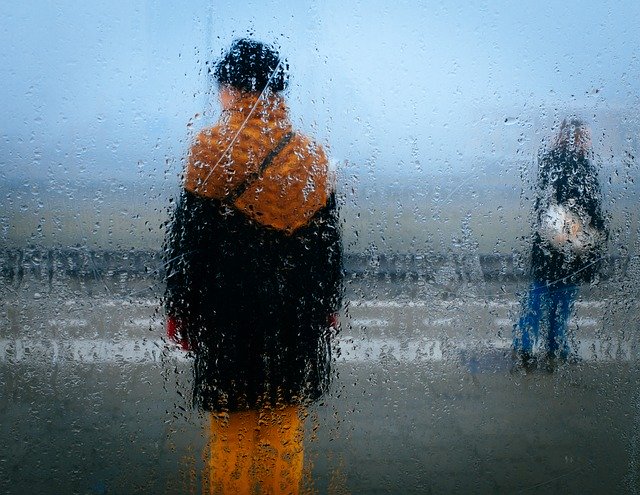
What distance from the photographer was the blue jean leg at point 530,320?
7.30ft

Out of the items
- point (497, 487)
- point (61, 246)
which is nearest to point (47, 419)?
point (61, 246)

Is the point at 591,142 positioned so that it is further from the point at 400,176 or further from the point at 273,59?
the point at 273,59

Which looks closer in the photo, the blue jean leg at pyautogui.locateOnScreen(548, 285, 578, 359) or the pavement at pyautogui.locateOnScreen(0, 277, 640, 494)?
the pavement at pyautogui.locateOnScreen(0, 277, 640, 494)

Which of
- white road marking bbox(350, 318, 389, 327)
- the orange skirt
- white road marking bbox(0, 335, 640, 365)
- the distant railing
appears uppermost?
the distant railing

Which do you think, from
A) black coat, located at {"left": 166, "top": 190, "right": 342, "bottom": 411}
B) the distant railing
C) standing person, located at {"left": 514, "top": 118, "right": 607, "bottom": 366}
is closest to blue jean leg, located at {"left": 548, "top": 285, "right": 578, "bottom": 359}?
standing person, located at {"left": 514, "top": 118, "right": 607, "bottom": 366}

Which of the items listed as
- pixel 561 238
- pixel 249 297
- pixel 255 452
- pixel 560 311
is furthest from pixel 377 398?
pixel 561 238

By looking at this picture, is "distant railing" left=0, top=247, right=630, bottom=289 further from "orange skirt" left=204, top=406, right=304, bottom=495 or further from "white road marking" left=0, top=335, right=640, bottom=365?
"orange skirt" left=204, top=406, right=304, bottom=495

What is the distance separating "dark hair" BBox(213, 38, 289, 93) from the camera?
2.02 meters

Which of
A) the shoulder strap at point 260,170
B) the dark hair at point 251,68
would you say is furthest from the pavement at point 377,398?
the dark hair at point 251,68

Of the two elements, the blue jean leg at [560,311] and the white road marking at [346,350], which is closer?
the white road marking at [346,350]

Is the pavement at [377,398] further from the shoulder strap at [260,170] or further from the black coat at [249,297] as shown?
the shoulder strap at [260,170]

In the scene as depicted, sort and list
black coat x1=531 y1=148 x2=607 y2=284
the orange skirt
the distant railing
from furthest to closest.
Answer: black coat x1=531 y1=148 x2=607 y2=284
the orange skirt
the distant railing

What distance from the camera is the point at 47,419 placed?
2055 millimetres

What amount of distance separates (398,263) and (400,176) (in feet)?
0.83
